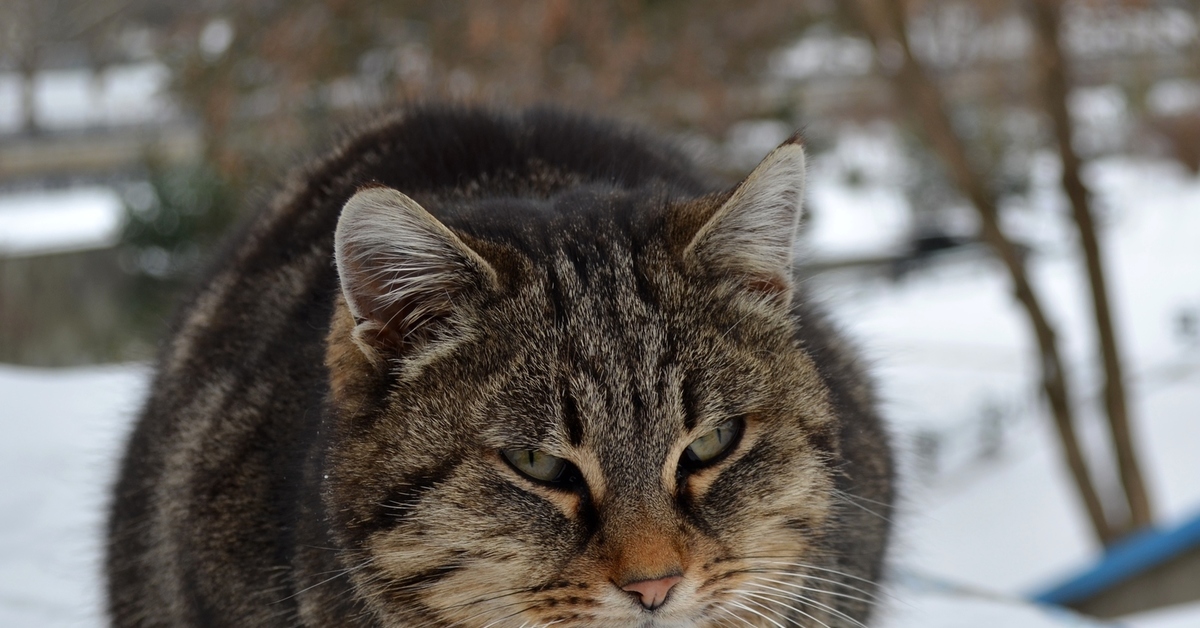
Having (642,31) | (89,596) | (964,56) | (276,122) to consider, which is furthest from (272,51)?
(964,56)

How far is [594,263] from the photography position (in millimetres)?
1704

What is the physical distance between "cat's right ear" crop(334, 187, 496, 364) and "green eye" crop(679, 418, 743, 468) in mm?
381

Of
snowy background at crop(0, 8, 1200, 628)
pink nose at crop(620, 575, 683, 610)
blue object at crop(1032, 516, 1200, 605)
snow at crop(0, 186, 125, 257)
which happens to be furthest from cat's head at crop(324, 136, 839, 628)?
snow at crop(0, 186, 125, 257)

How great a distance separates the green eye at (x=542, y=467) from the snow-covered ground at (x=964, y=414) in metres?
1.02

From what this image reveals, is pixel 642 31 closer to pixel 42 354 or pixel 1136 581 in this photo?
pixel 1136 581

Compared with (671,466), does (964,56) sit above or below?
above

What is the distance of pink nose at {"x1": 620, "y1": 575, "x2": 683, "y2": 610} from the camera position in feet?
4.90

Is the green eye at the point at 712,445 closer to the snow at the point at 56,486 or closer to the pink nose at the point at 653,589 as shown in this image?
the pink nose at the point at 653,589

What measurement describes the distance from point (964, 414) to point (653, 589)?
27.4ft

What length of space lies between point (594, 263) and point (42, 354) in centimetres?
912

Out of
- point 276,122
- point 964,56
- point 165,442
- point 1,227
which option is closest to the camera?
point 165,442

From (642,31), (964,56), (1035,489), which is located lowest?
(1035,489)

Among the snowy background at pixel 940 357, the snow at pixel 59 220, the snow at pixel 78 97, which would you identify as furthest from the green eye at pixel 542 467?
the snow at pixel 78 97

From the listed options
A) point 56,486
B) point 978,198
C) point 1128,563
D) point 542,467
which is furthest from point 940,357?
point 542,467
